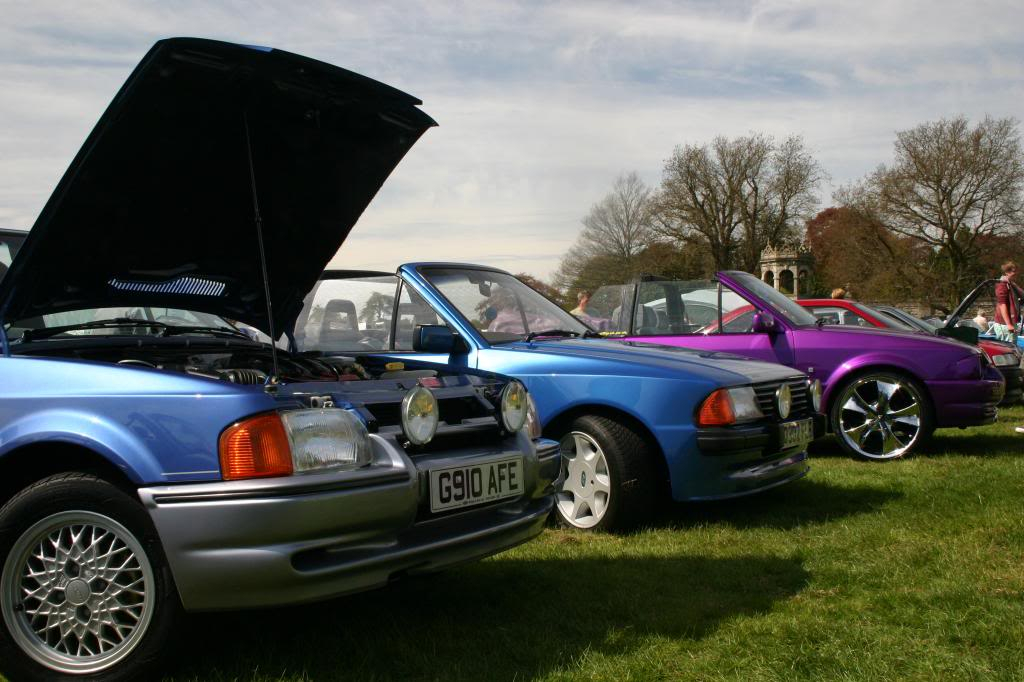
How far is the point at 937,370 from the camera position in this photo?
796 cm

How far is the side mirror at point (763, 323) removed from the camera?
781 cm

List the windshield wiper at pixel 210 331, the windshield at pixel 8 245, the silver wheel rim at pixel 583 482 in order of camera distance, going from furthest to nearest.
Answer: the silver wheel rim at pixel 583 482 → the windshield at pixel 8 245 → the windshield wiper at pixel 210 331

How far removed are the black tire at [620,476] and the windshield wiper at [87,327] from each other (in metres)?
2.34

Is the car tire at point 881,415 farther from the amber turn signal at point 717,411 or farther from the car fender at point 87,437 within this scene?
the car fender at point 87,437

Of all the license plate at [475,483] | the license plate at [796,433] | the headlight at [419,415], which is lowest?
the license plate at [796,433]

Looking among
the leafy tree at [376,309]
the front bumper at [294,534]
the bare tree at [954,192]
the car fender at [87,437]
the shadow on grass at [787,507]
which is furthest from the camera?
the bare tree at [954,192]

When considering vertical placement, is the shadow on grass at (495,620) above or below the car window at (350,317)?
below

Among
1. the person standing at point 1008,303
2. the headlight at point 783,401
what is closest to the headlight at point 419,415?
the headlight at point 783,401

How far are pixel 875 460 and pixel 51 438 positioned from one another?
666cm

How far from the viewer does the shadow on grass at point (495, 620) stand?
3.31 meters

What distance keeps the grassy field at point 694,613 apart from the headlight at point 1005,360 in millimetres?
5760

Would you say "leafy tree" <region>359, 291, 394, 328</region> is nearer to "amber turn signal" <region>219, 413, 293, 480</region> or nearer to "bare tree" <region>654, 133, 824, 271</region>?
"amber turn signal" <region>219, 413, 293, 480</region>

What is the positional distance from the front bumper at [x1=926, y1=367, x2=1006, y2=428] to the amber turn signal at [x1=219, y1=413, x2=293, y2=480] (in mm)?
6520

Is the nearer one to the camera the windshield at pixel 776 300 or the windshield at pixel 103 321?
the windshield at pixel 103 321
